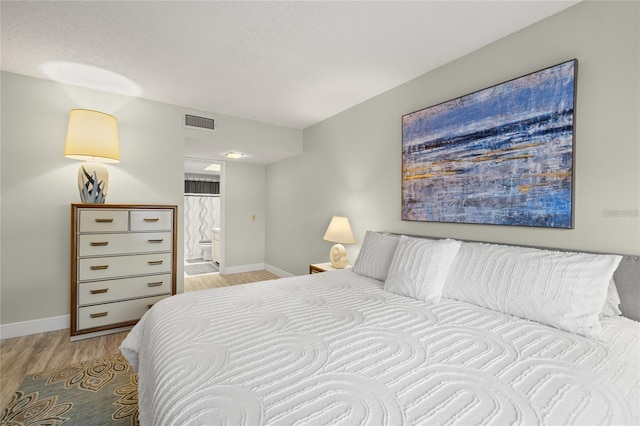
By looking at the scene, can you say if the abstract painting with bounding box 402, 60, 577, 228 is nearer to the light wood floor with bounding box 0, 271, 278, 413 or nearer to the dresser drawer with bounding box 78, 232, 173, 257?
the dresser drawer with bounding box 78, 232, 173, 257

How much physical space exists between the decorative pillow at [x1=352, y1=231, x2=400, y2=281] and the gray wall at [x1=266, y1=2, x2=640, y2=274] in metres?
0.36

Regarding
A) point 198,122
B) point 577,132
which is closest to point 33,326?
point 198,122

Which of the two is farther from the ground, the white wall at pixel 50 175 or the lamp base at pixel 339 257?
the white wall at pixel 50 175

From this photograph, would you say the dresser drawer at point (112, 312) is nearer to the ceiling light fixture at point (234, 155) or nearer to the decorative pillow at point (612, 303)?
the ceiling light fixture at point (234, 155)

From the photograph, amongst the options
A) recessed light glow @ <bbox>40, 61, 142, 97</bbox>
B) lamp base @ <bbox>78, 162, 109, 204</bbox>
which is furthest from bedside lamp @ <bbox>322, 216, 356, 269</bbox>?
recessed light glow @ <bbox>40, 61, 142, 97</bbox>

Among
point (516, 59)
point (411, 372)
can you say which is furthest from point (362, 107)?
point (411, 372)

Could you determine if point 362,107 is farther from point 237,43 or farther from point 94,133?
point 94,133

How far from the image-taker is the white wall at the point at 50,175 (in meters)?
2.61

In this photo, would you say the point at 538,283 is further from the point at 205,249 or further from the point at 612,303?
the point at 205,249

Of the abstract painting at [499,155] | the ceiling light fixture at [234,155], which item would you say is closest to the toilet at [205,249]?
the ceiling light fixture at [234,155]

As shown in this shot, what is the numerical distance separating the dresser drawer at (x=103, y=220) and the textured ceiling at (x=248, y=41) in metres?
1.30

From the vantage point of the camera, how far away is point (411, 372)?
969 mm

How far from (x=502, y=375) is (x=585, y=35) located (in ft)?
6.56

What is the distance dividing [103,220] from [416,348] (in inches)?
114
